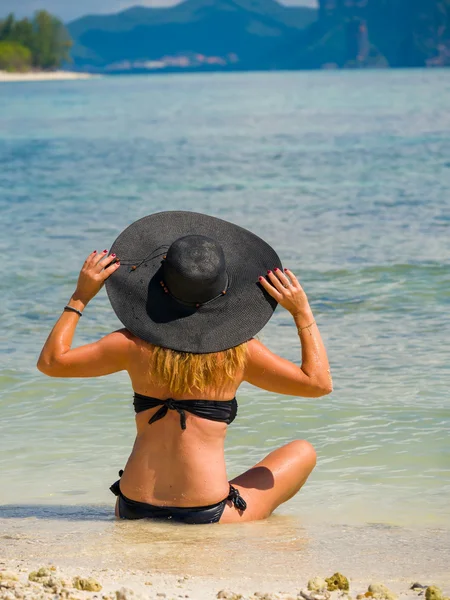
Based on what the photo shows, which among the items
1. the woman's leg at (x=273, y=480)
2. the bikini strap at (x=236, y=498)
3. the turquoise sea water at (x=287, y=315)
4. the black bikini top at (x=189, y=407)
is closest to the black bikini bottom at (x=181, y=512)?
the bikini strap at (x=236, y=498)

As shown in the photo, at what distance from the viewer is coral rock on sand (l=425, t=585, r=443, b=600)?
9.82 feet

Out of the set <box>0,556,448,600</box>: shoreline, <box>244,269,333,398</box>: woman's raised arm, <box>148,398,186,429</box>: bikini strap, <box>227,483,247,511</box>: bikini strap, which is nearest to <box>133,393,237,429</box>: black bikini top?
<box>148,398,186,429</box>: bikini strap

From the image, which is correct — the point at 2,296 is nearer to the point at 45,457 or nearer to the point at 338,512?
the point at 45,457

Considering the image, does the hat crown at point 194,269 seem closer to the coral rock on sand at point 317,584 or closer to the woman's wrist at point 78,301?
the woman's wrist at point 78,301

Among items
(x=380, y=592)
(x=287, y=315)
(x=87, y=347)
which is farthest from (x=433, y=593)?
(x=287, y=315)

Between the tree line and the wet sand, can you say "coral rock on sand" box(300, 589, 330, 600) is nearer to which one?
the wet sand

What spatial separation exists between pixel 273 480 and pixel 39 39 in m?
163

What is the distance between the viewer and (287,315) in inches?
317

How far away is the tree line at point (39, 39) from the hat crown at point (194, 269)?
15427 cm

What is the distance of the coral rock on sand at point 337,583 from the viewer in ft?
10.1

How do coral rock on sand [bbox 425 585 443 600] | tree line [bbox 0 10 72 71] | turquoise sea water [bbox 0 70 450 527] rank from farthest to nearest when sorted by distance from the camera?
1. tree line [bbox 0 10 72 71]
2. turquoise sea water [bbox 0 70 450 527]
3. coral rock on sand [bbox 425 585 443 600]

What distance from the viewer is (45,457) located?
16.7 feet

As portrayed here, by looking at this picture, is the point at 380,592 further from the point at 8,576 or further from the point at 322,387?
the point at 8,576

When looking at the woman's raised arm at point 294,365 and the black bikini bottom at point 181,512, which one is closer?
the woman's raised arm at point 294,365
